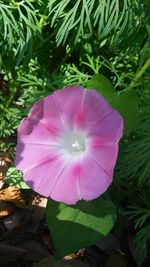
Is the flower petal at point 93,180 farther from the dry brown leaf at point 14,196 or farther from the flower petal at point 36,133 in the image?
the dry brown leaf at point 14,196

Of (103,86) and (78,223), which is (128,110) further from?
(78,223)

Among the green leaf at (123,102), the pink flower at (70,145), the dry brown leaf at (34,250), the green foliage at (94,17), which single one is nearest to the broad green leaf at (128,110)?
the green leaf at (123,102)

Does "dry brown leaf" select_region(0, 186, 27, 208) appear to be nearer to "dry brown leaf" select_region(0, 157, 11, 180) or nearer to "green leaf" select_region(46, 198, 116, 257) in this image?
"dry brown leaf" select_region(0, 157, 11, 180)

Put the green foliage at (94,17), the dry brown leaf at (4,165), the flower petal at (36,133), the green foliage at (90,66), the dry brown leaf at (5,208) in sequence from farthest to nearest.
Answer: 1. the dry brown leaf at (4,165)
2. the dry brown leaf at (5,208)
3. the green foliage at (94,17)
4. the green foliage at (90,66)
5. the flower petal at (36,133)

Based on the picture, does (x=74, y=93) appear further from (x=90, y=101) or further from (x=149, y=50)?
(x=149, y=50)

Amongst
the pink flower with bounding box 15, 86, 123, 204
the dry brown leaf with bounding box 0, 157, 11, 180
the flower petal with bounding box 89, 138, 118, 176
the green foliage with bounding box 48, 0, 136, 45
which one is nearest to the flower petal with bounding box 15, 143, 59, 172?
the pink flower with bounding box 15, 86, 123, 204

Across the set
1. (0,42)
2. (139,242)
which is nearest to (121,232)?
(139,242)

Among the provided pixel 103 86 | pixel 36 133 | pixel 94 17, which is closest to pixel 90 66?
pixel 94 17
